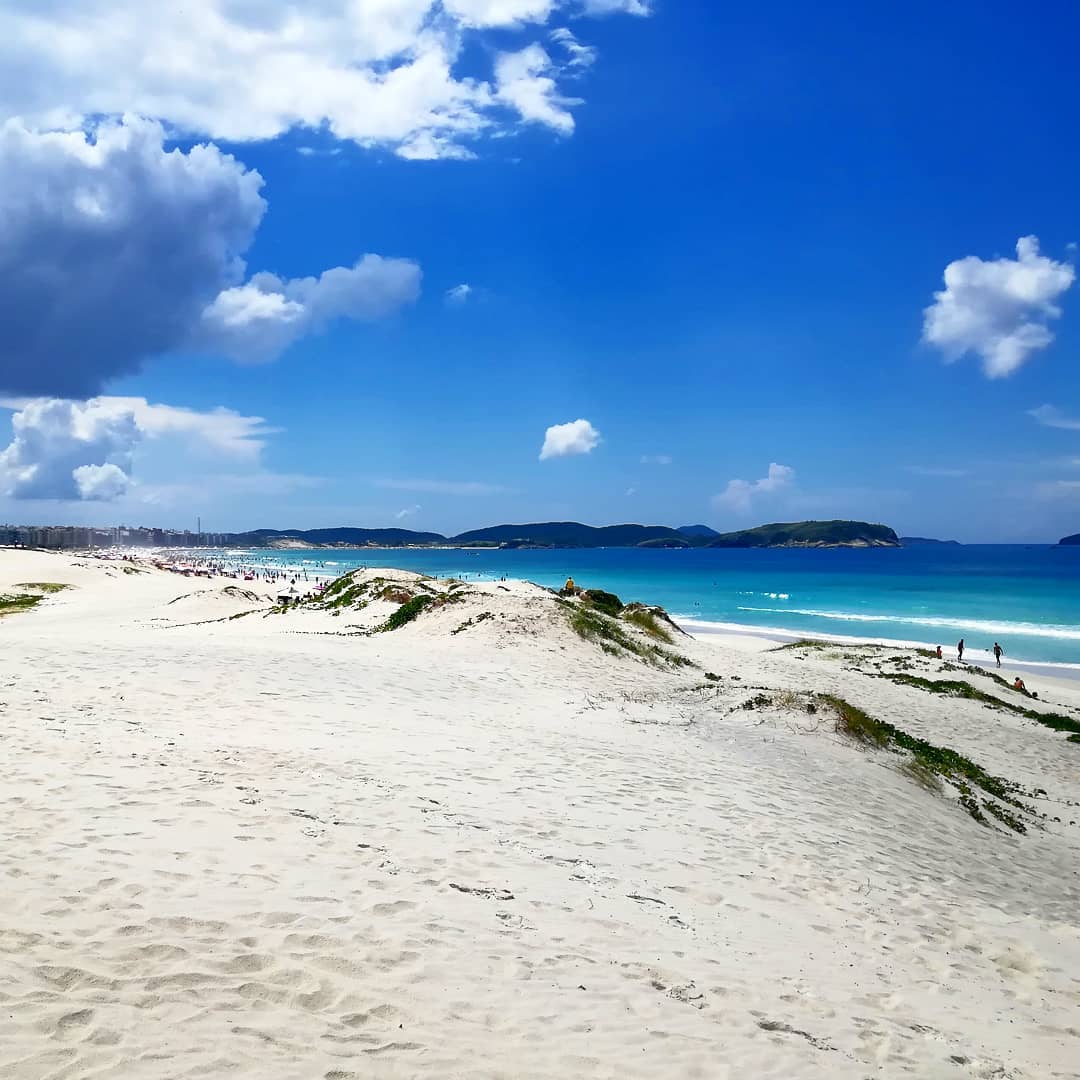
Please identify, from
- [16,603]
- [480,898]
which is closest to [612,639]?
[480,898]

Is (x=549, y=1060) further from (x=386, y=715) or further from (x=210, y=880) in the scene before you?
(x=386, y=715)

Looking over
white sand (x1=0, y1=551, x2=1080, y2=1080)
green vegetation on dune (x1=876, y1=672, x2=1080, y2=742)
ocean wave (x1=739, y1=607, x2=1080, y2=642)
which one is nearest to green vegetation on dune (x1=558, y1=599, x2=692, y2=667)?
white sand (x1=0, y1=551, x2=1080, y2=1080)

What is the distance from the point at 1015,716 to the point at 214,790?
1060 inches

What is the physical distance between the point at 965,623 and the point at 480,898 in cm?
7292

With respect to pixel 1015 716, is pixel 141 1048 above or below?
above

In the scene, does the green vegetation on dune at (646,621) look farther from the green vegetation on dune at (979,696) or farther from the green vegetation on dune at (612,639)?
the green vegetation on dune at (979,696)

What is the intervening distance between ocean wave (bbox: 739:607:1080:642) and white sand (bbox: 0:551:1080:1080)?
54148 millimetres

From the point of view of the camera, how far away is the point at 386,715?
559 inches

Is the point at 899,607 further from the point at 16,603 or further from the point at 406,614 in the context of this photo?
the point at 16,603

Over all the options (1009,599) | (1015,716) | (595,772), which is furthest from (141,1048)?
(1009,599)

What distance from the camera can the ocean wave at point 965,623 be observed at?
61719mm

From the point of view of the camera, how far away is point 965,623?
68.3 m

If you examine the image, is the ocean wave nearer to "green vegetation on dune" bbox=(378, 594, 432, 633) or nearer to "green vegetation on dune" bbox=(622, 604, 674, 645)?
"green vegetation on dune" bbox=(622, 604, 674, 645)

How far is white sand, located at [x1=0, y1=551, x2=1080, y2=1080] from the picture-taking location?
4965 millimetres
